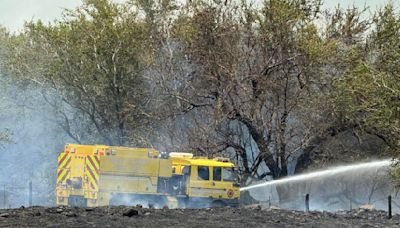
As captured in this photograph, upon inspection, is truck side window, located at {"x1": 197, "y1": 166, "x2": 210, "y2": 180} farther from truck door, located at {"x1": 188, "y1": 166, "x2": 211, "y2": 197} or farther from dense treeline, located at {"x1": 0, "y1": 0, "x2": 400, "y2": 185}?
dense treeline, located at {"x1": 0, "y1": 0, "x2": 400, "y2": 185}

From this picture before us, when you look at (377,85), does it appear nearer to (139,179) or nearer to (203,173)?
(203,173)

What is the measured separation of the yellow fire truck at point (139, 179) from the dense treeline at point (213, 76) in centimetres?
551

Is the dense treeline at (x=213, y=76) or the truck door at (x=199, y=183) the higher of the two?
the dense treeline at (x=213, y=76)

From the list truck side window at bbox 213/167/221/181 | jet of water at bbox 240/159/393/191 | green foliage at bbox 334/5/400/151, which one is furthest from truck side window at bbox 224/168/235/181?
→ green foliage at bbox 334/5/400/151

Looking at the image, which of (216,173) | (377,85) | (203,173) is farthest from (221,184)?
(377,85)

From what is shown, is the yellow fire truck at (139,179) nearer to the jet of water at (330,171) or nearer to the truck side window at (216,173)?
the truck side window at (216,173)

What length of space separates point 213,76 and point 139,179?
28.9 feet

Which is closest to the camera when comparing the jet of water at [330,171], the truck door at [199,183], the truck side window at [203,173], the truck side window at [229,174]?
the truck door at [199,183]

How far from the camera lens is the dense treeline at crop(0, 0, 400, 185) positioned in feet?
95.2

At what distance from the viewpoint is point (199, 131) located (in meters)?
30.7

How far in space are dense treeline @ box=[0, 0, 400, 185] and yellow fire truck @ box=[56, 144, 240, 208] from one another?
5511 millimetres

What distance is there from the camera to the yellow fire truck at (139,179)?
22922 mm

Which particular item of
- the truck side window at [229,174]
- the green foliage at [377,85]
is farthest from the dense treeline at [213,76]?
the truck side window at [229,174]

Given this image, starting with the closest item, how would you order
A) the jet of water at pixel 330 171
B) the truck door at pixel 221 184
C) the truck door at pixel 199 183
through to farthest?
the truck door at pixel 199 183 < the truck door at pixel 221 184 < the jet of water at pixel 330 171
